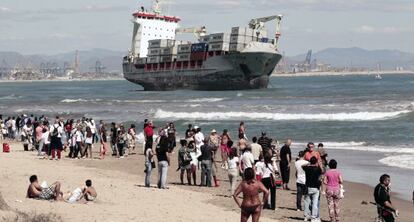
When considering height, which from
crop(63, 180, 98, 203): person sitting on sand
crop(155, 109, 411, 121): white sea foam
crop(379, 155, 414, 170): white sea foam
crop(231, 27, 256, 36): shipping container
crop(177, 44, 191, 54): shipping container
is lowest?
crop(155, 109, 411, 121): white sea foam

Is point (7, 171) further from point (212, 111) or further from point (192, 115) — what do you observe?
point (212, 111)

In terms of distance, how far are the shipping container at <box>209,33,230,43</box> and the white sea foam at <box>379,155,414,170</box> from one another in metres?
68.7

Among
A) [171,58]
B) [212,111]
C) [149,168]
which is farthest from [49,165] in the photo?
[171,58]

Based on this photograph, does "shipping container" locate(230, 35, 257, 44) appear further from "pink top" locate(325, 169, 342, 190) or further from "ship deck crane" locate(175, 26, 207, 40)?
"pink top" locate(325, 169, 342, 190)

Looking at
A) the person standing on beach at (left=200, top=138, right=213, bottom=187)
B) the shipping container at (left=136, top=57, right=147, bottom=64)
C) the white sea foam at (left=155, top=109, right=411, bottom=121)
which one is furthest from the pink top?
the shipping container at (left=136, top=57, right=147, bottom=64)

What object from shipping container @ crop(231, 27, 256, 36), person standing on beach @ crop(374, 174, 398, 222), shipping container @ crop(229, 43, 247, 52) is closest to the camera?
person standing on beach @ crop(374, 174, 398, 222)

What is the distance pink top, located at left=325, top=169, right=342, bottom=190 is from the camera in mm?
12520

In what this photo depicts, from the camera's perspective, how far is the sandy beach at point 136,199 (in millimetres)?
12383

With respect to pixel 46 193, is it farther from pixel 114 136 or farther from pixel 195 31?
pixel 195 31

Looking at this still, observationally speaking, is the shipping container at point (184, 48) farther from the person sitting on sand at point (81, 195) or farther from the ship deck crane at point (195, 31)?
the person sitting on sand at point (81, 195)

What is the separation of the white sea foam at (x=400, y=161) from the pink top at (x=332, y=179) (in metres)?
10.3

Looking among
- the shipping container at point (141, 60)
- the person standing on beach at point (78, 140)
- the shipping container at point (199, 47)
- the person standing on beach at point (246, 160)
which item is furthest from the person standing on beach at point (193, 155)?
the shipping container at point (141, 60)

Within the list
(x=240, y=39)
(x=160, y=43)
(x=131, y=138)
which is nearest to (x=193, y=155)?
(x=131, y=138)

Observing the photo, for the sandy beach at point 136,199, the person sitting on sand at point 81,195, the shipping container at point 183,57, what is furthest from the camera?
→ the shipping container at point 183,57
